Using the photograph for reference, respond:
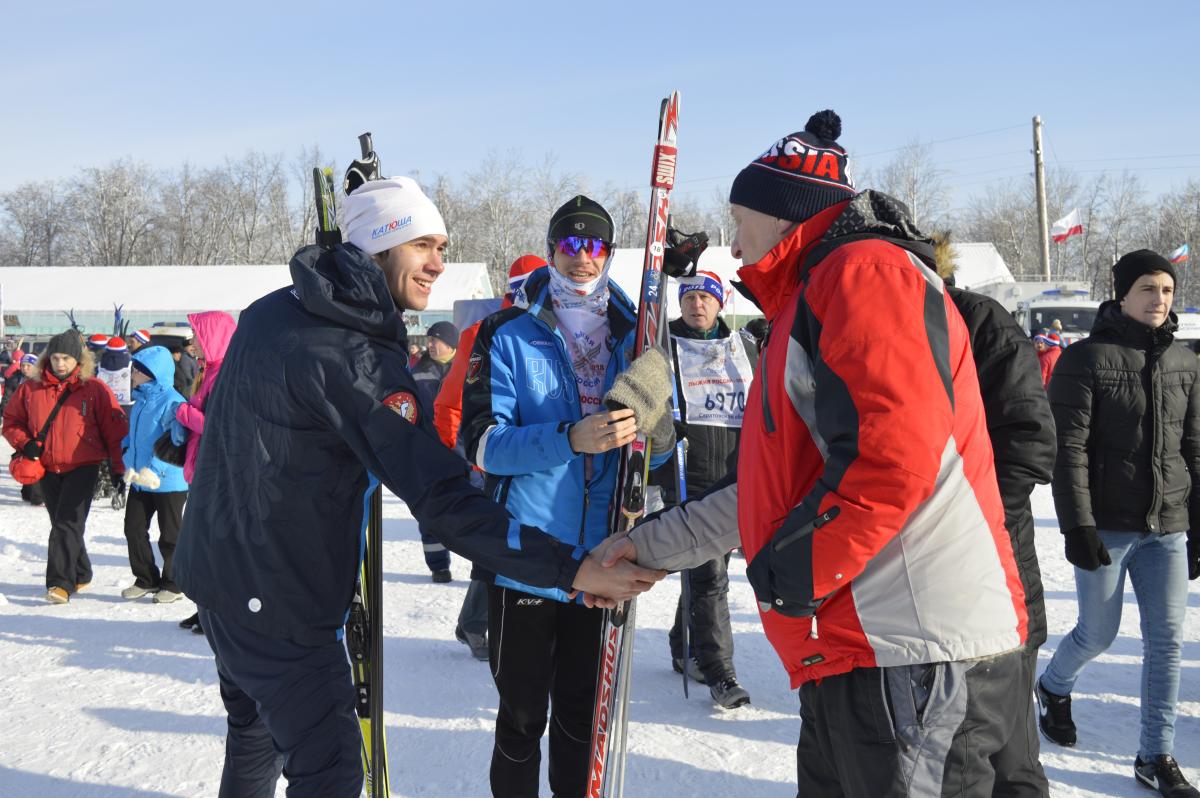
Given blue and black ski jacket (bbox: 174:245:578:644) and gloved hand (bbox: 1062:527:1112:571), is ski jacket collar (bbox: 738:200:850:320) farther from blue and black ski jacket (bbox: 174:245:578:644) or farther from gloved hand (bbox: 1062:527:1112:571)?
gloved hand (bbox: 1062:527:1112:571)

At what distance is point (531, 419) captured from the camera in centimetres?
300

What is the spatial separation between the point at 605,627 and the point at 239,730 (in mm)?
1109

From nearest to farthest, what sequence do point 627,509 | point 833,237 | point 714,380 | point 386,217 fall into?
point 833,237, point 386,217, point 627,509, point 714,380

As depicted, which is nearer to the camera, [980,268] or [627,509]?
[627,509]

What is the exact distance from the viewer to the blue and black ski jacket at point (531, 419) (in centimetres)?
291

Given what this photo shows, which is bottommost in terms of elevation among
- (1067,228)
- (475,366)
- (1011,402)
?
(1011,402)

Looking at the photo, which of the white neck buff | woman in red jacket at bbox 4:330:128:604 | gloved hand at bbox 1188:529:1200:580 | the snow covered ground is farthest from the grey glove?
woman in red jacket at bbox 4:330:128:604

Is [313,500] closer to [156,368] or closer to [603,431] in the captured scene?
[603,431]

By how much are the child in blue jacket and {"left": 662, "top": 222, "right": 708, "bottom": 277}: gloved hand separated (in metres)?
4.81

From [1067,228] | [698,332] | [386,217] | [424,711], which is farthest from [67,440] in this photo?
[1067,228]

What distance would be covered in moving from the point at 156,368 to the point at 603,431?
5287mm

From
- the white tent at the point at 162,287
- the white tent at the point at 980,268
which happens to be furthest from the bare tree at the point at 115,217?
the white tent at the point at 980,268

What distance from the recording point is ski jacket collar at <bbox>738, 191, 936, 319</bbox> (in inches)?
74.5

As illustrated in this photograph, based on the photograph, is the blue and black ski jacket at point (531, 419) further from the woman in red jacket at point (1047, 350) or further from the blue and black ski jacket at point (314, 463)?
the woman in red jacket at point (1047, 350)
